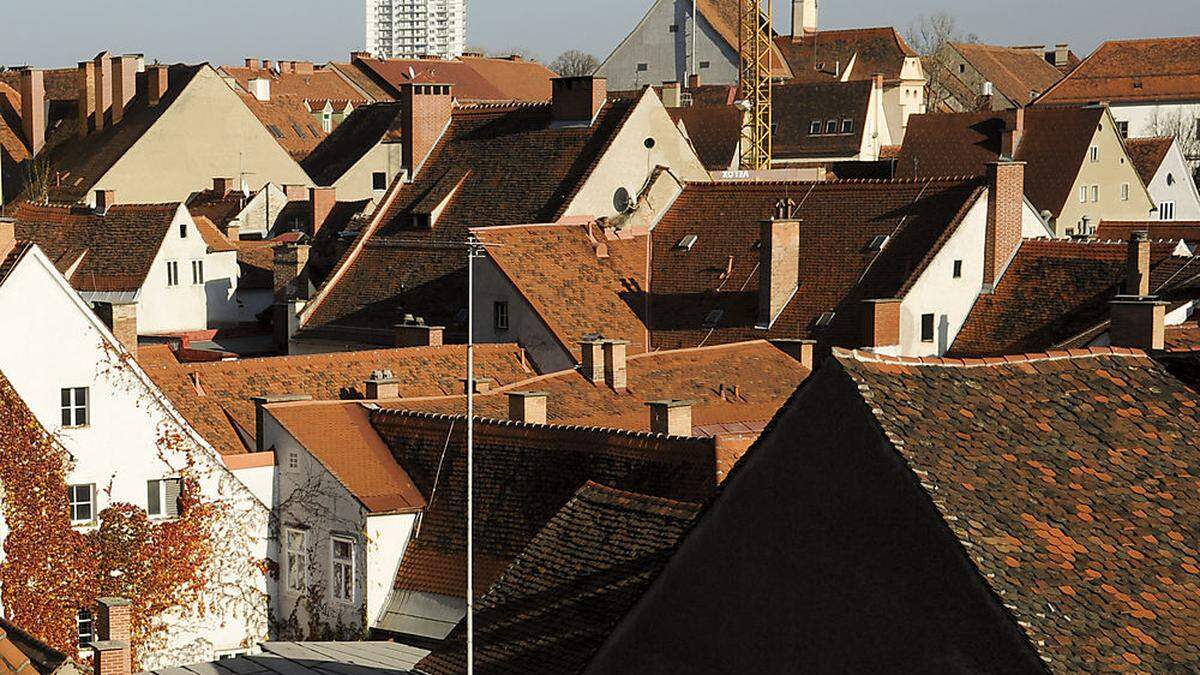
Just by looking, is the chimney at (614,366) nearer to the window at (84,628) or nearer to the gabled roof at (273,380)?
the gabled roof at (273,380)

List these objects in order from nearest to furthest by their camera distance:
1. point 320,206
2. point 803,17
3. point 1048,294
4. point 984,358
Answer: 1. point 984,358
2. point 1048,294
3. point 320,206
4. point 803,17

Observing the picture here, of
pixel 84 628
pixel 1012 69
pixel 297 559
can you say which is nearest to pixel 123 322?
pixel 84 628

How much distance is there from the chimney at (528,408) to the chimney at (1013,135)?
45.2 meters

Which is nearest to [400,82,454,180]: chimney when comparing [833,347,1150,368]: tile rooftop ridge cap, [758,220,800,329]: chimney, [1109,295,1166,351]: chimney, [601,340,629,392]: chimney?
[758,220,800,329]: chimney

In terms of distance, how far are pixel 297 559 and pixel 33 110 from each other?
57.7 m

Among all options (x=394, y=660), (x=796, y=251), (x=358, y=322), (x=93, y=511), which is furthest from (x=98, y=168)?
(x=394, y=660)

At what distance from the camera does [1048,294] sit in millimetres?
41969

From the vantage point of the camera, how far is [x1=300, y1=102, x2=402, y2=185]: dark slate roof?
263ft

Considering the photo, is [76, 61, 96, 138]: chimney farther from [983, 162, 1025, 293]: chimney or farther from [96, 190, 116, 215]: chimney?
[983, 162, 1025, 293]: chimney

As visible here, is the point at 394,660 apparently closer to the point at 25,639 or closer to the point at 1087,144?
the point at 25,639

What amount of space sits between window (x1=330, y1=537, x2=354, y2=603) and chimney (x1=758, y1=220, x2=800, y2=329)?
1515 cm

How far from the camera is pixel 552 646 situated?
63.6 feet

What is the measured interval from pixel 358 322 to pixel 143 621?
17.7 meters

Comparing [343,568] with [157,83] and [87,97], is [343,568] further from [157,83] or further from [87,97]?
[87,97]
